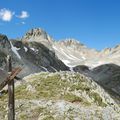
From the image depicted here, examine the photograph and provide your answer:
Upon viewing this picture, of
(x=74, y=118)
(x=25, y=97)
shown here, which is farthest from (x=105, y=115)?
(x=25, y=97)

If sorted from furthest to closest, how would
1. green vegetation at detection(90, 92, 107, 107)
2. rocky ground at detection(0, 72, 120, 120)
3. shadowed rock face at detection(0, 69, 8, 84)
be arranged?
green vegetation at detection(90, 92, 107, 107), rocky ground at detection(0, 72, 120, 120), shadowed rock face at detection(0, 69, 8, 84)

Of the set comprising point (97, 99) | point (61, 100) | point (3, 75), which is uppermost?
point (97, 99)

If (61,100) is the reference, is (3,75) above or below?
below

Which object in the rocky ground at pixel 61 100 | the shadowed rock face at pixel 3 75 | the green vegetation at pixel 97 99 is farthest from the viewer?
the green vegetation at pixel 97 99

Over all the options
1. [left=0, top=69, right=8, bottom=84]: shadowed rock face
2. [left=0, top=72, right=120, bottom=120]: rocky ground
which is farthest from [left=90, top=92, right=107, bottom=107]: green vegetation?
[left=0, top=69, right=8, bottom=84]: shadowed rock face

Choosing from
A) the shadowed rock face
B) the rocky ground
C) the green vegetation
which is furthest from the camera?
the green vegetation

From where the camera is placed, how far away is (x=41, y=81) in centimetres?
3238

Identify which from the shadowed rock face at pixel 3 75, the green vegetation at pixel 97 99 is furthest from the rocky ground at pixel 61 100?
the shadowed rock face at pixel 3 75

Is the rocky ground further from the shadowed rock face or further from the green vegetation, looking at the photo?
the shadowed rock face

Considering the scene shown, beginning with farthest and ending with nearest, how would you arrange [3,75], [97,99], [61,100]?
1. [97,99]
2. [61,100]
3. [3,75]

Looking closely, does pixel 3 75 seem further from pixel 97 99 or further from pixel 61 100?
pixel 97 99

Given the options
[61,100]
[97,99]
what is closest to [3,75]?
[61,100]

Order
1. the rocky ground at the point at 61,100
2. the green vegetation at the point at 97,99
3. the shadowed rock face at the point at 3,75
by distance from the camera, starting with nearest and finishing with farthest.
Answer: the shadowed rock face at the point at 3,75 < the rocky ground at the point at 61,100 < the green vegetation at the point at 97,99

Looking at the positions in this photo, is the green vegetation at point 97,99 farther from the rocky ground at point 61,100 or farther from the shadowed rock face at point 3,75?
the shadowed rock face at point 3,75
